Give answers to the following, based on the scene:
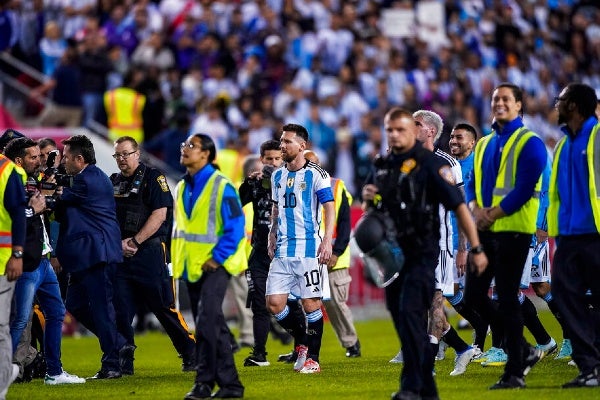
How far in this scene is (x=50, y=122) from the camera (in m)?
22.7

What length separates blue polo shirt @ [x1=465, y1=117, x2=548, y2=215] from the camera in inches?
416

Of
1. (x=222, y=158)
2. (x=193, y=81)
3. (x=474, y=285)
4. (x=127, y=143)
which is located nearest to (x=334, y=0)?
(x=193, y=81)

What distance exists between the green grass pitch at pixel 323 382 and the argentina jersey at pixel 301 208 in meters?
1.28

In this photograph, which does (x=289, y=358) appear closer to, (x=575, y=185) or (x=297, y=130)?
(x=297, y=130)

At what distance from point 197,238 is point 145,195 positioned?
2859mm

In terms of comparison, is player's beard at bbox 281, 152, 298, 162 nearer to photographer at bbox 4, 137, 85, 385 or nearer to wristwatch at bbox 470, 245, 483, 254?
photographer at bbox 4, 137, 85, 385

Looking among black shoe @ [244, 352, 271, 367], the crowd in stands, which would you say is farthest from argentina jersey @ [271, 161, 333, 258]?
the crowd in stands

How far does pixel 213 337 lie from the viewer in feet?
34.4

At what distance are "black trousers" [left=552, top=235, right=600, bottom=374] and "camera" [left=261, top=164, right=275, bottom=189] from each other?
4.09 m

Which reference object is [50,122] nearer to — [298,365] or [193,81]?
[193,81]

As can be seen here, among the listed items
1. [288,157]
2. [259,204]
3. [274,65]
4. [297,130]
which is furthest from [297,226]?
[274,65]

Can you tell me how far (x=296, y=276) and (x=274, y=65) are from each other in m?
13.3

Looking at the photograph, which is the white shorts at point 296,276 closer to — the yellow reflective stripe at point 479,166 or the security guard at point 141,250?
the security guard at point 141,250

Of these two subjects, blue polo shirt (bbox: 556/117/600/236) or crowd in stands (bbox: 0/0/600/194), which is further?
crowd in stands (bbox: 0/0/600/194)
